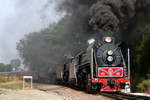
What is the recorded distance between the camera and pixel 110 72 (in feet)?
40.2

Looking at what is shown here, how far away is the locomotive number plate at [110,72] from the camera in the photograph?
12219 mm

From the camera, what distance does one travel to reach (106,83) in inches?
477

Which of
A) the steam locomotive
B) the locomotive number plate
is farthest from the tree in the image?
the locomotive number plate

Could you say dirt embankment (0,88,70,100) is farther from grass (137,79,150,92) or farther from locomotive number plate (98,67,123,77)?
grass (137,79,150,92)

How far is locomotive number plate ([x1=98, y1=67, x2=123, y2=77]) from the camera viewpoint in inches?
481

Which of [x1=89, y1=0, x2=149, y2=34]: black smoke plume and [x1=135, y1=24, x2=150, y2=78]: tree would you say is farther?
[x1=135, y1=24, x2=150, y2=78]: tree

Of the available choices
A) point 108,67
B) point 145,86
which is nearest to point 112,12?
point 108,67

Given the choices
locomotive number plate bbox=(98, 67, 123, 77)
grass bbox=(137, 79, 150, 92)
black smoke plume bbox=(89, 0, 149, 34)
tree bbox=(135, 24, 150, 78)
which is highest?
black smoke plume bbox=(89, 0, 149, 34)

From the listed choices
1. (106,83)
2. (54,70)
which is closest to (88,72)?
(106,83)

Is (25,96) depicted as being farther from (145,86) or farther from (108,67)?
(145,86)

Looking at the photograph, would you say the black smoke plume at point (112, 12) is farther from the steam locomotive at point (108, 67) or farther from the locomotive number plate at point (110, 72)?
the locomotive number plate at point (110, 72)

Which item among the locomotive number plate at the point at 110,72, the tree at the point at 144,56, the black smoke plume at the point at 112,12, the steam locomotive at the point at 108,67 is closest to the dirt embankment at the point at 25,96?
the steam locomotive at the point at 108,67

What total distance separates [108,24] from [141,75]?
10.5 m

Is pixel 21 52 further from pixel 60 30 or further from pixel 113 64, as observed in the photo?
pixel 113 64
